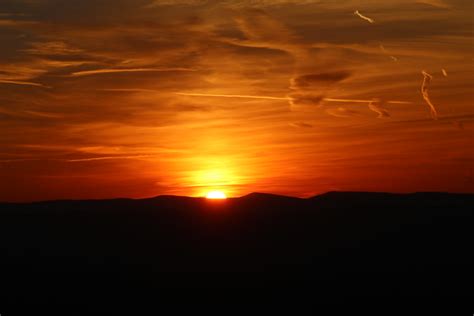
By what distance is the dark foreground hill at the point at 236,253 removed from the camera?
26.6 metres

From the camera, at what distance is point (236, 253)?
104 feet

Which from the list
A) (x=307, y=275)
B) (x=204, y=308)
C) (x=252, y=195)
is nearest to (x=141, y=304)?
(x=204, y=308)

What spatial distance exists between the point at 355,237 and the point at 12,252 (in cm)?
1334

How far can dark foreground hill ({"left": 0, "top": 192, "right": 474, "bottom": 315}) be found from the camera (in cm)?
2661

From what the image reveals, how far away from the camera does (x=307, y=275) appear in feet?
95.8

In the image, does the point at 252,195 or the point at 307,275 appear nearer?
the point at 307,275

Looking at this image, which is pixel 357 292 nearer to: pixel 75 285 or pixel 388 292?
pixel 388 292

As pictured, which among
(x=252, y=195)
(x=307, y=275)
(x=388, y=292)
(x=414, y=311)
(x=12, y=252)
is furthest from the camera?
(x=252, y=195)

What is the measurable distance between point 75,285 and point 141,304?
124 inches

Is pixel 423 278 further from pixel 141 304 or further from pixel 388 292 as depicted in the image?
pixel 141 304

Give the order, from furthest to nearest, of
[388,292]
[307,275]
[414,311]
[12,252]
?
[12,252] < [307,275] < [388,292] < [414,311]

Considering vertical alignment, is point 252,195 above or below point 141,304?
above

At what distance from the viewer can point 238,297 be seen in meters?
26.8

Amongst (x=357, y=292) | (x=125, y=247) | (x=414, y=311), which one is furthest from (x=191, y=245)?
(x=414, y=311)
